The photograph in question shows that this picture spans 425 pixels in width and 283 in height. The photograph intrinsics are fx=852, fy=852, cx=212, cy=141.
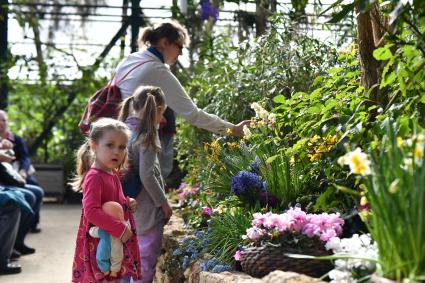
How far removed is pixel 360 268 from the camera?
8.65 ft

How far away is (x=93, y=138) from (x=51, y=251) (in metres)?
3.37

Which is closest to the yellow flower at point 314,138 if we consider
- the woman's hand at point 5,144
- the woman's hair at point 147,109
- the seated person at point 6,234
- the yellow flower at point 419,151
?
the woman's hair at point 147,109

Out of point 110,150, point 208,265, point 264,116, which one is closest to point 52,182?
point 264,116

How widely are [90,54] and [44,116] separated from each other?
3.90 ft

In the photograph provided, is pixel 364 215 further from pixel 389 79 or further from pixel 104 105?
pixel 104 105

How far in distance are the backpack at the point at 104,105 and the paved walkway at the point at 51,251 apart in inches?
54.1

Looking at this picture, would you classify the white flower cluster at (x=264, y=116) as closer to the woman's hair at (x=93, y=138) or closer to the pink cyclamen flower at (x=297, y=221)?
the woman's hair at (x=93, y=138)

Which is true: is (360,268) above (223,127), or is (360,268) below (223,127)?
below

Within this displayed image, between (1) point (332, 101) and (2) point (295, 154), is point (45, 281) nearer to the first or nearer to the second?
(2) point (295, 154)

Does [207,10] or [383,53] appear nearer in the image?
[383,53]

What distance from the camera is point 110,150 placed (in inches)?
159

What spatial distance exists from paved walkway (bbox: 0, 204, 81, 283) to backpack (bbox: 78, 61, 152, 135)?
1375mm

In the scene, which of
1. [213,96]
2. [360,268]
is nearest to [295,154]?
[360,268]

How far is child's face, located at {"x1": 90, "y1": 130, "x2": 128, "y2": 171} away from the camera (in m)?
4.02
